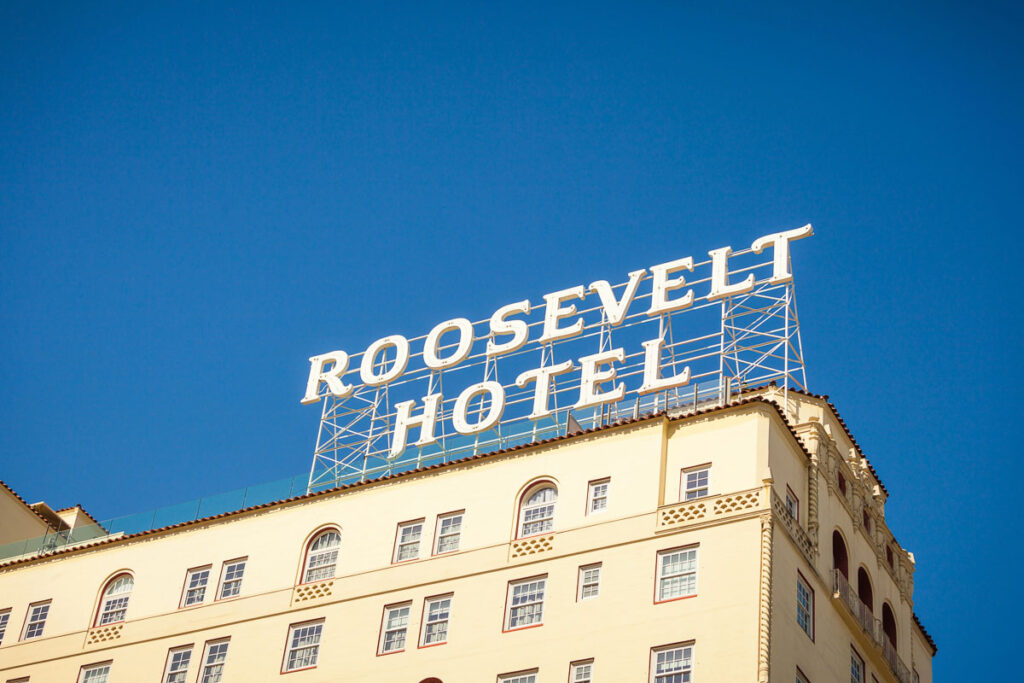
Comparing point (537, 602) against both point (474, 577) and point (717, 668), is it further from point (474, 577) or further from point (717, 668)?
point (717, 668)

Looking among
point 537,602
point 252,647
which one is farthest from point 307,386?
point 537,602

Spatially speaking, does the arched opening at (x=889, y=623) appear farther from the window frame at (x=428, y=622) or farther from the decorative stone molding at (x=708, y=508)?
the window frame at (x=428, y=622)

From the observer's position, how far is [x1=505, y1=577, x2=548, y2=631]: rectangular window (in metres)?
68.9

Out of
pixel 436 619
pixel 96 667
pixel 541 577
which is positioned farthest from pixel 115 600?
pixel 541 577

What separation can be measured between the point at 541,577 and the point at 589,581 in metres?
2.27

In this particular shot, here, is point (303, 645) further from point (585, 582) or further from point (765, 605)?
point (765, 605)

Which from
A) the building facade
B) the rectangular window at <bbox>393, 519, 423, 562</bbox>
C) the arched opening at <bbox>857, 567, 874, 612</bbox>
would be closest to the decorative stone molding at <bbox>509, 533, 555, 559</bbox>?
the building facade

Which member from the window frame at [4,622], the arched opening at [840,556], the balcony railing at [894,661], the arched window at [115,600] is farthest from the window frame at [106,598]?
the balcony railing at [894,661]

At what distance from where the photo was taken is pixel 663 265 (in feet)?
262

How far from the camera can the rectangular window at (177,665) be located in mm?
75688

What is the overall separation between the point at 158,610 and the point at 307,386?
14294 mm

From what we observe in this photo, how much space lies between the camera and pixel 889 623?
7762 centimetres

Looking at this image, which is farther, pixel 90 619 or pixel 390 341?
pixel 390 341

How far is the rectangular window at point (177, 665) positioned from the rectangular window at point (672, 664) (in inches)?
893
